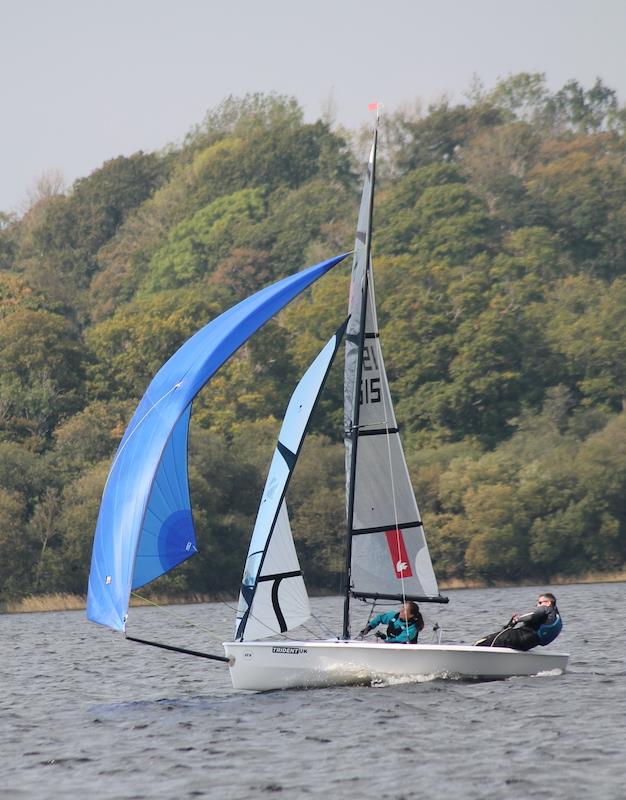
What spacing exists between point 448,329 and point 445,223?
2161 centimetres

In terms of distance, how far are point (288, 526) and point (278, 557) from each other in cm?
46

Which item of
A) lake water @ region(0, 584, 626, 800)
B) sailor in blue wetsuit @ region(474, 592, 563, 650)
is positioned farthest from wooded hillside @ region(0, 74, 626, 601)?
sailor in blue wetsuit @ region(474, 592, 563, 650)

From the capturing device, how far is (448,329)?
86562 millimetres

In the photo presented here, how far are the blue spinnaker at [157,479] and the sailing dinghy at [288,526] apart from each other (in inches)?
0.8

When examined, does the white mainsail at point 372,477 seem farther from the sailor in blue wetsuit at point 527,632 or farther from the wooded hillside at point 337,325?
the wooded hillside at point 337,325

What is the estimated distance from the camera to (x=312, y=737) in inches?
712

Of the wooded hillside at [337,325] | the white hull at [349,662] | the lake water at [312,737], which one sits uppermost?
the wooded hillside at [337,325]

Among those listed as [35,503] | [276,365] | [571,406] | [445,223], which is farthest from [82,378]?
[445,223]

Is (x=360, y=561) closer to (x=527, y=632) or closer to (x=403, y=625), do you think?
(x=403, y=625)

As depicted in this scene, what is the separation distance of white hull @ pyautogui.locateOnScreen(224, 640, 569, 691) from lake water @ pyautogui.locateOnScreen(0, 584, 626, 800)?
0.75 ft

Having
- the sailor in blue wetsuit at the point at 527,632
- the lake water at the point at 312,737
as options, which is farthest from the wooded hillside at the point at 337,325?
the sailor in blue wetsuit at the point at 527,632

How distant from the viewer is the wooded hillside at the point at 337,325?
65.1 m

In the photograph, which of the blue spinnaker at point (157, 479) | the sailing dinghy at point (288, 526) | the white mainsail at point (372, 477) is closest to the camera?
the blue spinnaker at point (157, 479)

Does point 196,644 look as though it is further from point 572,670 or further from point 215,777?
point 215,777
